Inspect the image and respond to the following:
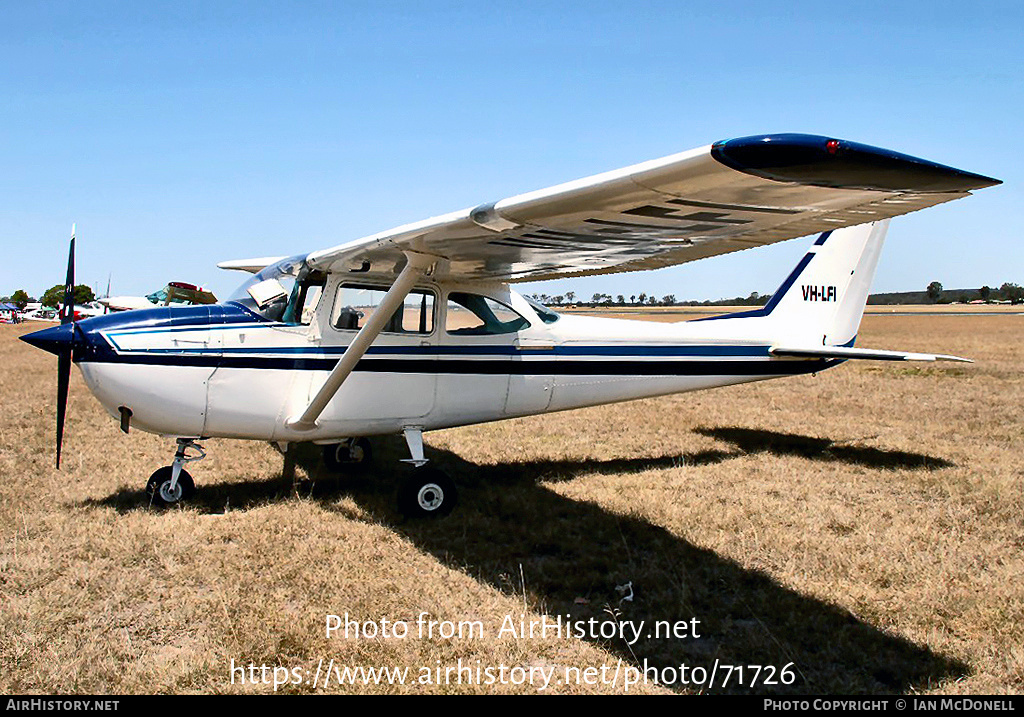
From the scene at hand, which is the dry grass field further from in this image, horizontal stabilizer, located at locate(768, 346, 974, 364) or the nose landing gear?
horizontal stabilizer, located at locate(768, 346, 974, 364)

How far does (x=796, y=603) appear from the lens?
3965 mm

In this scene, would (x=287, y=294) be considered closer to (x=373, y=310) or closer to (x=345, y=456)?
(x=373, y=310)

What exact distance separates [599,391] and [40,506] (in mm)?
4952

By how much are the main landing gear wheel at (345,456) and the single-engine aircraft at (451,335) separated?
23 millimetres

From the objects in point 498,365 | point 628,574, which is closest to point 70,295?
point 498,365

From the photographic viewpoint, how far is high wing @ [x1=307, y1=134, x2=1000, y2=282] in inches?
98.1

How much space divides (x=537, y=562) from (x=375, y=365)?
7.30ft

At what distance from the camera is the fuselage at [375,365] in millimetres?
5250

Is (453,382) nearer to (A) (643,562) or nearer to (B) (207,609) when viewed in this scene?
(A) (643,562)

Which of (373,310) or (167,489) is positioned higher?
(373,310)

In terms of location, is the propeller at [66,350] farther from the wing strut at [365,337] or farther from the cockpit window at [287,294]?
the wing strut at [365,337]

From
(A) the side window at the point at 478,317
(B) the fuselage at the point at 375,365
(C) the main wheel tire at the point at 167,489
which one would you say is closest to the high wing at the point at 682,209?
(A) the side window at the point at 478,317

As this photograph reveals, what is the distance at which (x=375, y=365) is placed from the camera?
5816mm

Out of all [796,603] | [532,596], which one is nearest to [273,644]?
[532,596]
